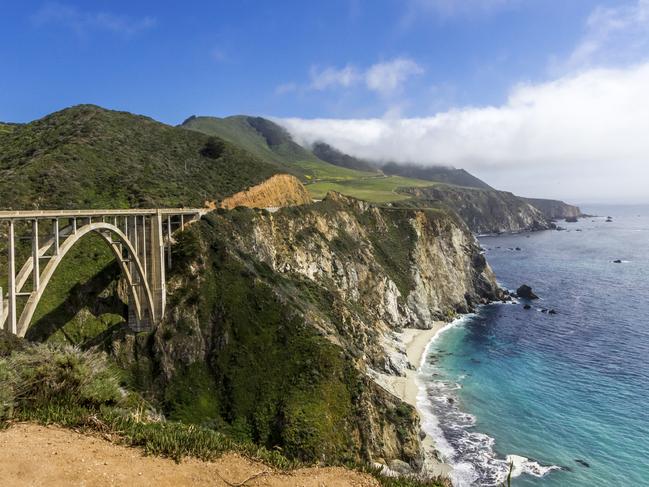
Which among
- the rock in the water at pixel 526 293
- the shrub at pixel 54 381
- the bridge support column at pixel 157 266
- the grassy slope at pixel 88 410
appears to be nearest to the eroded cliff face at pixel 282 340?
the bridge support column at pixel 157 266

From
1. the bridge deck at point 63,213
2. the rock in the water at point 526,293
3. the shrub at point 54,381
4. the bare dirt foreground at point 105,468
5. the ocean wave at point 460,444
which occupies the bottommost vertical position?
the ocean wave at point 460,444

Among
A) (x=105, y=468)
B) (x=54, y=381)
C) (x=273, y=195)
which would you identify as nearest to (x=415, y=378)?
(x=273, y=195)

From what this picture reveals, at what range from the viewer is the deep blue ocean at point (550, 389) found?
1506 inches

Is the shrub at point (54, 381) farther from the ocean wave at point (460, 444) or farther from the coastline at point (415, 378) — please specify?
the ocean wave at point (460, 444)

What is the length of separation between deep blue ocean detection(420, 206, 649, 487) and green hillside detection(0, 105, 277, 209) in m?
46.1

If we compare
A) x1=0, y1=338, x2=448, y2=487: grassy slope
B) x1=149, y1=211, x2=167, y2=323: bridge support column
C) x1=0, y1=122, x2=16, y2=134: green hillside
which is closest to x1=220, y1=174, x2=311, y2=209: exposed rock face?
x1=149, y1=211, x2=167, y2=323: bridge support column

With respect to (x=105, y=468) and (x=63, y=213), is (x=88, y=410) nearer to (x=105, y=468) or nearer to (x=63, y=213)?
(x=105, y=468)

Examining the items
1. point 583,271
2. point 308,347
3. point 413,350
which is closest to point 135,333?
point 308,347

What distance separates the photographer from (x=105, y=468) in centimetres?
1039

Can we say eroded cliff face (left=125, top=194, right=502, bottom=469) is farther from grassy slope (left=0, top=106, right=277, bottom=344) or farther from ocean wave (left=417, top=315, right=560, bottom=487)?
grassy slope (left=0, top=106, right=277, bottom=344)

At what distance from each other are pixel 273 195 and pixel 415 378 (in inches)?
1572

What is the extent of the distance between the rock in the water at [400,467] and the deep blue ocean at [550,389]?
4243 millimetres

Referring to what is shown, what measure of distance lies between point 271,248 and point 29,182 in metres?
32.0

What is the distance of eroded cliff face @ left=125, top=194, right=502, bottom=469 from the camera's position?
3741 cm
